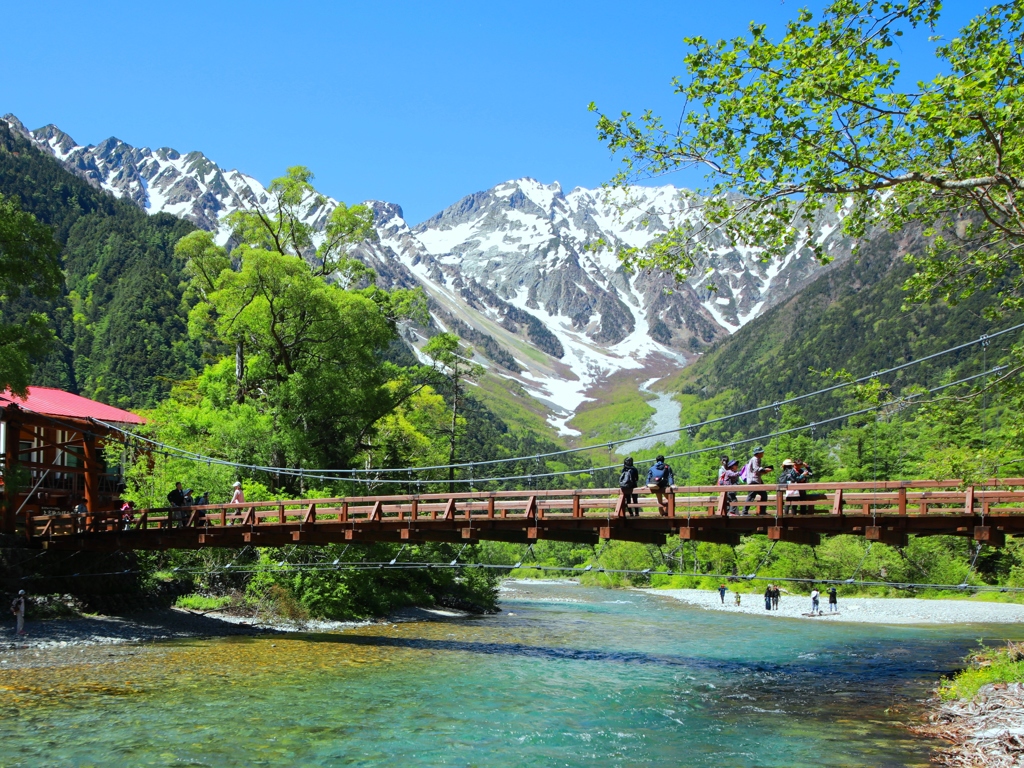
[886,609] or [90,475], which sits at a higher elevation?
[90,475]

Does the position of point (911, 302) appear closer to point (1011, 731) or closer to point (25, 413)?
point (1011, 731)

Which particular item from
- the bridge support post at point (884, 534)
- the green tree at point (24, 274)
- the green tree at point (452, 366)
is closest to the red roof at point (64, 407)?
the green tree at point (24, 274)

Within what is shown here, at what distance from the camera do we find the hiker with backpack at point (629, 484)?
19.8 meters

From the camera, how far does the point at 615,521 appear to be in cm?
2056

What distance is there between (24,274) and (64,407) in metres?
9.65

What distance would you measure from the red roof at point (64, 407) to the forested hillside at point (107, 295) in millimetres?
47082

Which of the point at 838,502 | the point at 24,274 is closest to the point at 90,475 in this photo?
the point at 24,274

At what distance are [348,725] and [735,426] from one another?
557 ft

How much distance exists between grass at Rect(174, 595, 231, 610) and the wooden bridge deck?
2876 mm

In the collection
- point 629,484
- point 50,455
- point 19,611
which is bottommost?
point 19,611

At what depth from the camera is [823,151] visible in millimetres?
14234

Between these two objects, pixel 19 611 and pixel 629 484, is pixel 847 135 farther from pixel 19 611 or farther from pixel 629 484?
pixel 19 611

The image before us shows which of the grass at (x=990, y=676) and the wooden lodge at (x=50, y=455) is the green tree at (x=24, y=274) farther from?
the grass at (x=990, y=676)

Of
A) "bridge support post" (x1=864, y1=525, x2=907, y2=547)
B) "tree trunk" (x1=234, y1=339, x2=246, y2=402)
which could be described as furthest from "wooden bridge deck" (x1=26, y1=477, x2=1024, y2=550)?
"tree trunk" (x1=234, y1=339, x2=246, y2=402)
